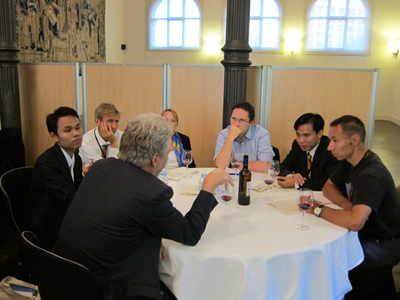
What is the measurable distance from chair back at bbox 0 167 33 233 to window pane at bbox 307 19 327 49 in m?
11.2

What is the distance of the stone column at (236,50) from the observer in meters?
4.08

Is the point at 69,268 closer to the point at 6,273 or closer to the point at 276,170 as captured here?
the point at 276,170

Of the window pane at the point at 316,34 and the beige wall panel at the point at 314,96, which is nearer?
the beige wall panel at the point at 314,96

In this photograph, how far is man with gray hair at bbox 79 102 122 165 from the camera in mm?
3114

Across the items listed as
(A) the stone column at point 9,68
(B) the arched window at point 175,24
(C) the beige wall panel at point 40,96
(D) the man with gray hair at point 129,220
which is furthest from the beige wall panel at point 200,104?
(B) the arched window at point 175,24

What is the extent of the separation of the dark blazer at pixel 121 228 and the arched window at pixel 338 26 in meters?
11.6

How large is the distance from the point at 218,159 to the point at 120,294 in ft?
5.19

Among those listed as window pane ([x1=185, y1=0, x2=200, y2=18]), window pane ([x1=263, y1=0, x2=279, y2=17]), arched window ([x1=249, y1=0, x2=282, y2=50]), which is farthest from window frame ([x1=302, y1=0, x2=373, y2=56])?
window pane ([x1=185, y1=0, x2=200, y2=18])

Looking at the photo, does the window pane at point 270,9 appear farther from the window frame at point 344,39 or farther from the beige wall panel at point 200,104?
the beige wall panel at point 200,104

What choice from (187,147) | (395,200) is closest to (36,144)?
(187,147)

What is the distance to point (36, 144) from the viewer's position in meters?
5.08

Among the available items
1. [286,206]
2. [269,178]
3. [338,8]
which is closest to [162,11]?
[338,8]

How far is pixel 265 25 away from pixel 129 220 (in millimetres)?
11716

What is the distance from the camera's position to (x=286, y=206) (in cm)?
214
